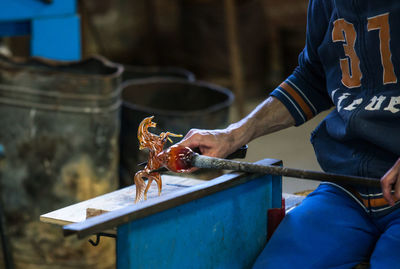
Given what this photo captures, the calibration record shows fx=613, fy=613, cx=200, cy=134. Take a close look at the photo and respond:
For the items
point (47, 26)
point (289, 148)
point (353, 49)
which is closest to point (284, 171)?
point (353, 49)

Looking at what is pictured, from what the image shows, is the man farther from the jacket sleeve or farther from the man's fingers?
the jacket sleeve

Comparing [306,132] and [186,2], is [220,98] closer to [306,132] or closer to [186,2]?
[306,132]

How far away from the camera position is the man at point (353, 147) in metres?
1.58


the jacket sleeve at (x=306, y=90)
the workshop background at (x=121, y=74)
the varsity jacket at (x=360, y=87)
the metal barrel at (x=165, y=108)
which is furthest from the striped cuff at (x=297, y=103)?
the metal barrel at (x=165, y=108)

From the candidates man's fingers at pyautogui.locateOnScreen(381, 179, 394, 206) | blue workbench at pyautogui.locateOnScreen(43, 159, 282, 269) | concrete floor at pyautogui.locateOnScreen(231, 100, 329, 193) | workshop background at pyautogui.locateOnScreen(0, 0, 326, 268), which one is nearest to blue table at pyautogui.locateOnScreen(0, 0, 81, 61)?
workshop background at pyautogui.locateOnScreen(0, 0, 326, 268)

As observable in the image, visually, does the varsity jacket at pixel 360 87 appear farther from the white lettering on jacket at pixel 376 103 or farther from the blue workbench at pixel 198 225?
the blue workbench at pixel 198 225

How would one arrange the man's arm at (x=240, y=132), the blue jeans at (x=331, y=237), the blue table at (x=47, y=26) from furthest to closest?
the blue table at (x=47, y=26), the man's arm at (x=240, y=132), the blue jeans at (x=331, y=237)

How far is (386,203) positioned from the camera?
1596mm

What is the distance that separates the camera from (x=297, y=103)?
1966 millimetres

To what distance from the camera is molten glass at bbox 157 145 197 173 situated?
167 cm

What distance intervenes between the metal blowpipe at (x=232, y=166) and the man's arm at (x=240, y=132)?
3.6 inches

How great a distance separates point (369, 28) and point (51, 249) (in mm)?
2047

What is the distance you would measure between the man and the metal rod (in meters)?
0.07

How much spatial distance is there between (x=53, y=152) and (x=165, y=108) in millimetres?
1422
